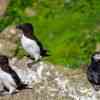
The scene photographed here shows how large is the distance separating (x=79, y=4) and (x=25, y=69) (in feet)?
8.16

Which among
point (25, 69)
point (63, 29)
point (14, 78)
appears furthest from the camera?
point (63, 29)

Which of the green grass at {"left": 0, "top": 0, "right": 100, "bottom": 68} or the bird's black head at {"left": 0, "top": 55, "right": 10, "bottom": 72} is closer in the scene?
the bird's black head at {"left": 0, "top": 55, "right": 10, "bottom": 72}

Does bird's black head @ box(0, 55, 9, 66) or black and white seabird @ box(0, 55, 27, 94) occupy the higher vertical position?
bird's black head @ box(0, 55, 9, 66)

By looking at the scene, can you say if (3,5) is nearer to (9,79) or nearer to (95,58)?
(9,79)

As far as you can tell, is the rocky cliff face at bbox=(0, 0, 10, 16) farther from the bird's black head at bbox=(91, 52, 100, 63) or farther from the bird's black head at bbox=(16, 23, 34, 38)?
the bird's black head at bbox=(91, 52, 100, 63)

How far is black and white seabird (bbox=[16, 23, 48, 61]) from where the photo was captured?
1614 cm

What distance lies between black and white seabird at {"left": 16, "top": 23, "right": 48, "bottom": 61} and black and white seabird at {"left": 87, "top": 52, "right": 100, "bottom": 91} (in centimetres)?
123

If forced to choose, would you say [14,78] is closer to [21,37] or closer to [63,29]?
[21,37]

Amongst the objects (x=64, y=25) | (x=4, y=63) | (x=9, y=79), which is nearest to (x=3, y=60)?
(x=4, y=63)

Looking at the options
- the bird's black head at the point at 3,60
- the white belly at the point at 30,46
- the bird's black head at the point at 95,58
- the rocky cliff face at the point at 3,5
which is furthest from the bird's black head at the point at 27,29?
the rocky cliff face at the point at 3,5

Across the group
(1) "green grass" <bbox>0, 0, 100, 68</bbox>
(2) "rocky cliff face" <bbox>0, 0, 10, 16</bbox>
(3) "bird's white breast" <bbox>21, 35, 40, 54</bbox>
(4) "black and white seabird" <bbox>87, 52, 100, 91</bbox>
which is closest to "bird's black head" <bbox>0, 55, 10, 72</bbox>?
(3) "bird's white breast" <bbox>21, 35, 40, 54</bbox>

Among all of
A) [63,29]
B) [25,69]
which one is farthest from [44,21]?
[25,69]

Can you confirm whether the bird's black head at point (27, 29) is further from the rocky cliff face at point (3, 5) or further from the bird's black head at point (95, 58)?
the rocky cliff face at point (3, 5)

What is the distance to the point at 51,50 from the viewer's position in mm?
16734
